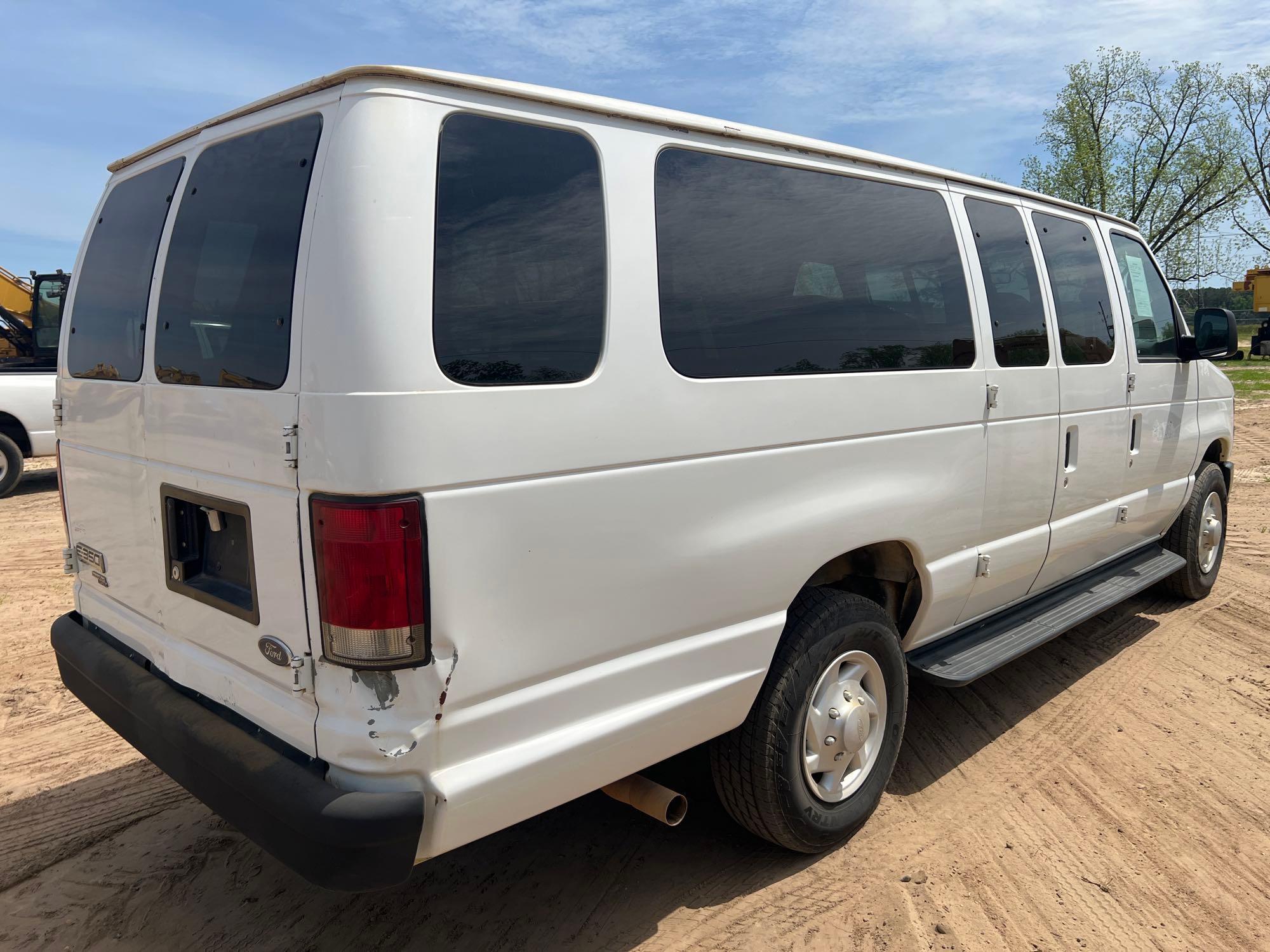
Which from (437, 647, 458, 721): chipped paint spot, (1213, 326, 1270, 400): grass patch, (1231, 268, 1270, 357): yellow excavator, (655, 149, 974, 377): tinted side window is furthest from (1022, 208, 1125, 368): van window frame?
(1231, 268, 1270, 357): yellow excavator

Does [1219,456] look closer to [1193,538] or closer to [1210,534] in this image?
[1210,534]

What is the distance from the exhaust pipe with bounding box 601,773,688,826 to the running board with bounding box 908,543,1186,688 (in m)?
1.29

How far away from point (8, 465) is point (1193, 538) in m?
11.7

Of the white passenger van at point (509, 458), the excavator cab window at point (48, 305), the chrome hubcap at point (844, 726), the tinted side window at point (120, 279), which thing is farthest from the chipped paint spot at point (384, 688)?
the excavator cab window at point (48, 305)

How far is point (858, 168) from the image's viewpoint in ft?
10.5

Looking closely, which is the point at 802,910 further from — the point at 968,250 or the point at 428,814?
the point at 968,250

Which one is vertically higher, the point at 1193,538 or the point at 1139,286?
the point at 1139,286

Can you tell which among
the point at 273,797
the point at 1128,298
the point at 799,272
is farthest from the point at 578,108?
→ the point at 1128,298

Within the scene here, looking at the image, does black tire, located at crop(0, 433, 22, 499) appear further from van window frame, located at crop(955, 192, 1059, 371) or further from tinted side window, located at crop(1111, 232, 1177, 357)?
tinted side window, located at crop(1111, 232, 1177, 357)

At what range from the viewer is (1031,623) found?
4102 mm

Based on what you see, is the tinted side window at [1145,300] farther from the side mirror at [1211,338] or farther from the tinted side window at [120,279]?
the tinted side window at [120,279]

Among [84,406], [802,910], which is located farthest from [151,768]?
[802,910]

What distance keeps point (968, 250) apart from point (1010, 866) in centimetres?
228

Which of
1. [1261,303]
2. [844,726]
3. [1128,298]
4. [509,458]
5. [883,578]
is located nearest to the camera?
[509,458]
